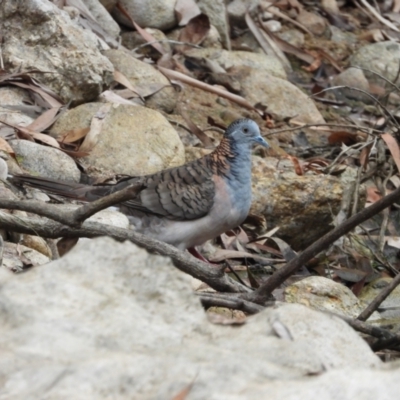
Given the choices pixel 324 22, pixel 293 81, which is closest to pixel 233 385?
pixel 293 81

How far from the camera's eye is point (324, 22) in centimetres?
1297

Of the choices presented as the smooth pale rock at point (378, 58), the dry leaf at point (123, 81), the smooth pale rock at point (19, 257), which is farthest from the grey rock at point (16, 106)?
the smooth pale rock at point (378, 58)

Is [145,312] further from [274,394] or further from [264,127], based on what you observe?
[264,127]

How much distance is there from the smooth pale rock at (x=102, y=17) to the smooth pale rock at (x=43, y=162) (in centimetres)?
270

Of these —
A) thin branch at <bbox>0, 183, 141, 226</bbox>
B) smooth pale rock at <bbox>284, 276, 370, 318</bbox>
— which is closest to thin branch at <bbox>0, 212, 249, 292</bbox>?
thin branch at <bbox>0, 183, 141, 226</bbox>

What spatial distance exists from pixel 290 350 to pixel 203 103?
22.6 feet

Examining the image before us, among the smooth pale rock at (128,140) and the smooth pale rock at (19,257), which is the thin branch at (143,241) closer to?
the smooth pale rock at (19,257)

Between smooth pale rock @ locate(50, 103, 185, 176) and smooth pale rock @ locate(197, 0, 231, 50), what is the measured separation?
136 inches

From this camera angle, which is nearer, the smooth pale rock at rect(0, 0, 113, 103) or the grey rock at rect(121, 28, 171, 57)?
the smooth pale rock at rect(0, 0, 113, 103)

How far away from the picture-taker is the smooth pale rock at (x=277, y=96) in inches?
401

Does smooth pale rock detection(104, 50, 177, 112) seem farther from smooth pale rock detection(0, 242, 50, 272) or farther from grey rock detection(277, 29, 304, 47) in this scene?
smooth pale rock detection(0, 242, 50, 272)

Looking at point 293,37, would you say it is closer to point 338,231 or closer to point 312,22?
point 312,22

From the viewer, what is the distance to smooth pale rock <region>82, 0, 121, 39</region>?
9570 millimetres

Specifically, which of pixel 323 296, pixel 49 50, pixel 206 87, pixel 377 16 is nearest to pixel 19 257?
pixel 323 296
